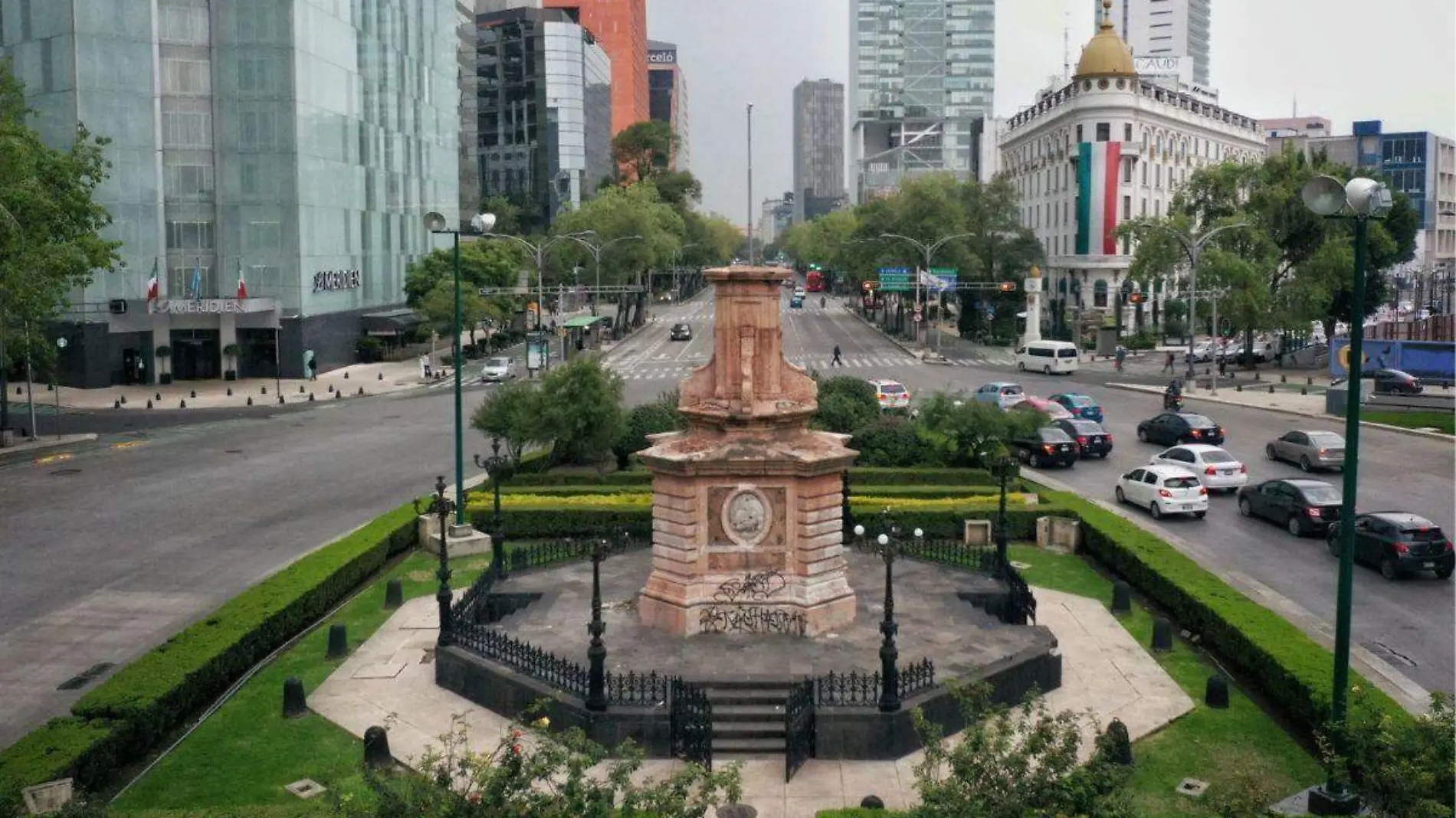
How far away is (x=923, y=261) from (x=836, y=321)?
23787 mm

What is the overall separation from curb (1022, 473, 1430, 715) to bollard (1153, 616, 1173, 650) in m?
1.64

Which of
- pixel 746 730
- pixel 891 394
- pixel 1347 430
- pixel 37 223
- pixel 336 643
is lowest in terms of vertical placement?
pixel 746 730

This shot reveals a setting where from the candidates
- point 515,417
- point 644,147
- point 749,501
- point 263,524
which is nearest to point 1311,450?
point 515,417

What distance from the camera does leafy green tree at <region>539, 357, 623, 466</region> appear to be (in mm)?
36031

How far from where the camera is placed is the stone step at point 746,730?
18.0 metres

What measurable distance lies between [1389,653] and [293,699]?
17.8 meters

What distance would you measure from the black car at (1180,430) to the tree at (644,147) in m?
117

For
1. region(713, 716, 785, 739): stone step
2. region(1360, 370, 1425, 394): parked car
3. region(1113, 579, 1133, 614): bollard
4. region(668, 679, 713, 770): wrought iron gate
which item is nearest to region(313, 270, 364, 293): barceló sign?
region(1360, 370, 1425, 394): parked car

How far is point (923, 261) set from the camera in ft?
318

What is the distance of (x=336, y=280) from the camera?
79000mm

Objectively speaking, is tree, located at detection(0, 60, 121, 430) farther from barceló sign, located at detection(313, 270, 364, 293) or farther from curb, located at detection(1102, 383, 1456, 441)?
curb, located at detection(1102, 383, 1456, 441)

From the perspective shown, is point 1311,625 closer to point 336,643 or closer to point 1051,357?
point 336,643

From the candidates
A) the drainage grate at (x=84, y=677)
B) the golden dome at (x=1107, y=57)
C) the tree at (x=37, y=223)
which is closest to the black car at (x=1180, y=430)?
the drainage grate at (x=84, y=677)

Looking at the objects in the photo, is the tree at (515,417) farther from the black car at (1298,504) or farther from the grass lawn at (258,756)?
the black car at (1298,504)
